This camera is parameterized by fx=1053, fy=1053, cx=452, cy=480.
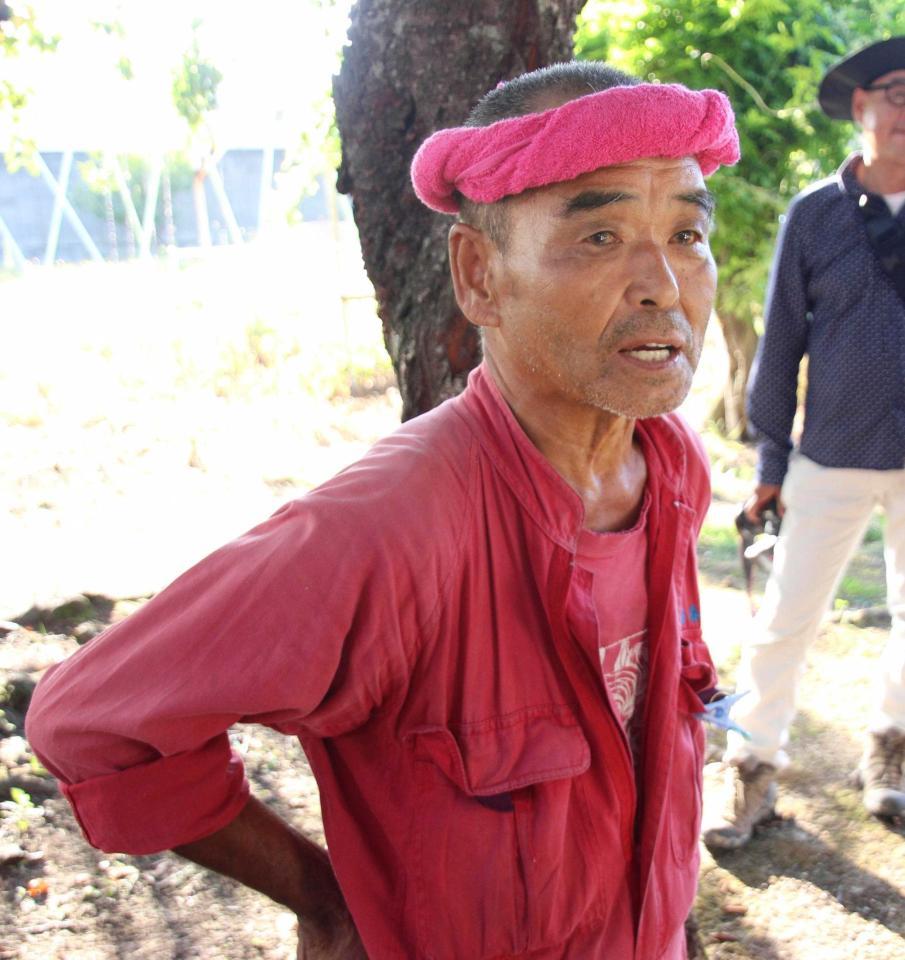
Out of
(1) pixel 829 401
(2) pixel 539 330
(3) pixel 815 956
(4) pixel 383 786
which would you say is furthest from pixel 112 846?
(1) pixel 829 401

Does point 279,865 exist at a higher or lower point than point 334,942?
higher

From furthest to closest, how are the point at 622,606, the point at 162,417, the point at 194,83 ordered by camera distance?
the point at 162,417, the point at 194,83, the point at 622,606

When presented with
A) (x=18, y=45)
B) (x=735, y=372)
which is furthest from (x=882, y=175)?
(x=735, y=372)

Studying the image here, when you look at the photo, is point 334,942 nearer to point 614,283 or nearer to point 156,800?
point 156,800

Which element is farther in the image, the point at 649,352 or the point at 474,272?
the point at 474,272

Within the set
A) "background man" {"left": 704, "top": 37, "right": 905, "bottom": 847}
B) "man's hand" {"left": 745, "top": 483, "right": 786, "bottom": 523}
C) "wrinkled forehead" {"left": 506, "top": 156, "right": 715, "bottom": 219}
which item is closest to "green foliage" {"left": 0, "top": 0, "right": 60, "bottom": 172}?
"background man" {"left": 704, "top": 37, "right": 905, "bottom": 847}

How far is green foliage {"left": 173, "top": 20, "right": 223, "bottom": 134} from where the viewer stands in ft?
20.3

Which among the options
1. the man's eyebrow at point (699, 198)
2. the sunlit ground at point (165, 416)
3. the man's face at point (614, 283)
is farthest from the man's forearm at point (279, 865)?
the sunlit ground at point (165, 416)

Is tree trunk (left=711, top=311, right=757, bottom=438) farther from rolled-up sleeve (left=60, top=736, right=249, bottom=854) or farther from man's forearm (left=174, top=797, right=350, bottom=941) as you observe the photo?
rolled-up sleeve (left=60, top=736, right=249, bottom=854)

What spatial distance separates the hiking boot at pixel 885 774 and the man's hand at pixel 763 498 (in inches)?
32.0

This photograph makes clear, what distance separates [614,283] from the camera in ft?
4.30

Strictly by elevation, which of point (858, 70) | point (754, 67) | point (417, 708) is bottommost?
point (417, 708)

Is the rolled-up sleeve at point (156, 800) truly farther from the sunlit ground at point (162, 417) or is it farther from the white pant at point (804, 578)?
the sunlit ground at point (162, 417)

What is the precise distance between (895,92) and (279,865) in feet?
8.87
